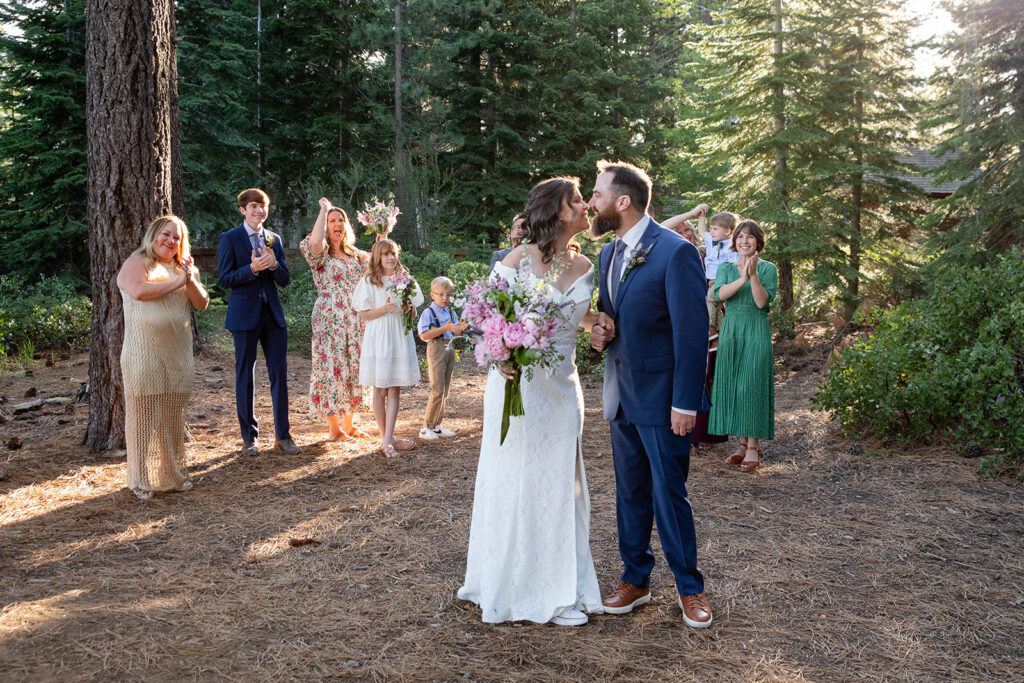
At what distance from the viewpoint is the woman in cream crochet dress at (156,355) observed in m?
5.45

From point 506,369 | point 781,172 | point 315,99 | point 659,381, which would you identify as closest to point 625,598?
point 659,381

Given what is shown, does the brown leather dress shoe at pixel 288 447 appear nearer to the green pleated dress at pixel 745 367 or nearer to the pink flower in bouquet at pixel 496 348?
the green pleated dress at pixel 745 367

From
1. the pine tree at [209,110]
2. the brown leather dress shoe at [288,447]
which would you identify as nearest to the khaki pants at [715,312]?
the brown leather dress shoe at [288,447]

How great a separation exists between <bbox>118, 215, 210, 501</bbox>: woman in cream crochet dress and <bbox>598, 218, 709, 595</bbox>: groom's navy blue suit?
11.5 ft

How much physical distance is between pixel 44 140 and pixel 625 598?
16945 millimetres

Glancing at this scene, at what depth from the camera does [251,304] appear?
6.58 m

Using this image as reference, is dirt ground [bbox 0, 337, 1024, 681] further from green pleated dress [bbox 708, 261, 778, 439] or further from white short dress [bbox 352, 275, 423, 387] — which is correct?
white short dress [bbox 352, 275, 423, 387]

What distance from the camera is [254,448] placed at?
6.81 metres

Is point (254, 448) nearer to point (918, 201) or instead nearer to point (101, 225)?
point (101, 225)

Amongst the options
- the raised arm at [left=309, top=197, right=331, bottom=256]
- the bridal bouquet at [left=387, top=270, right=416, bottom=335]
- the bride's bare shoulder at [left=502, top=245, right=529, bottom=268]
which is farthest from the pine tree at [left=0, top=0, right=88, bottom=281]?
the bride's bare shoulder at [left=502, top=245, right=529, bottom=268]

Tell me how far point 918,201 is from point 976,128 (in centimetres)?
218

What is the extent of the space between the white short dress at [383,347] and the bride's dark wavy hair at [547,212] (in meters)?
3.25

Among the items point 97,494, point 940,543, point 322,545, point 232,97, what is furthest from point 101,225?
point 232,97

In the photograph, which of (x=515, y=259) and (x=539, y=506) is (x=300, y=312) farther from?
(x=539, y=506)
